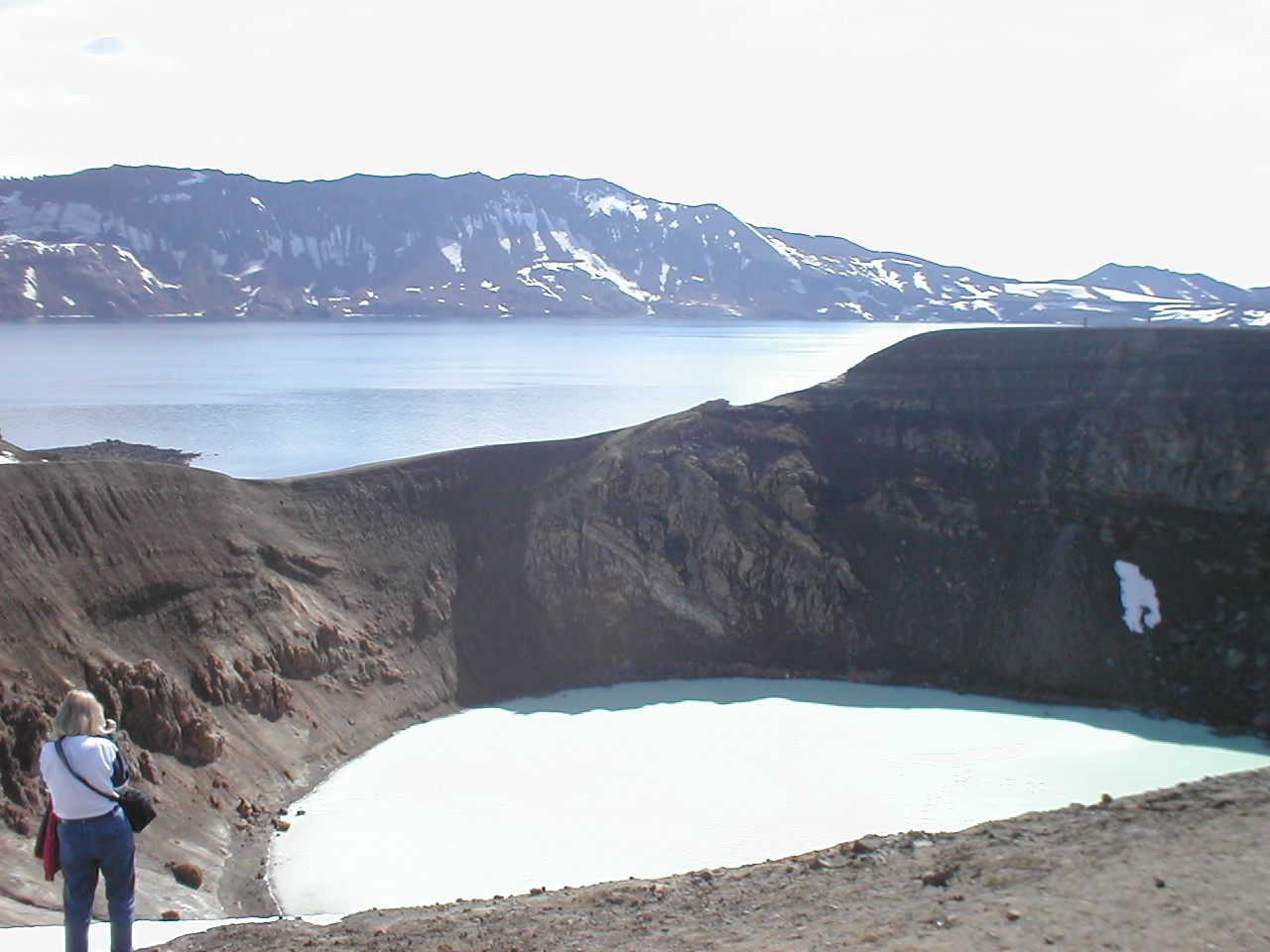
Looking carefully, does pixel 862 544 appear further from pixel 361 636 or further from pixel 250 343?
pixel 250 343

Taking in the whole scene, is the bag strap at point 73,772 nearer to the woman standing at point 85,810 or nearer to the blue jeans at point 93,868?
the woman standing at point 85,810

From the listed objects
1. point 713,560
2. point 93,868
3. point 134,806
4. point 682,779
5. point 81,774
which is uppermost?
point 81,774

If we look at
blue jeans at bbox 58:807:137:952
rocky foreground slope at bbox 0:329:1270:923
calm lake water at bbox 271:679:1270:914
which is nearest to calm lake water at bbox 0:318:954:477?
rocky foreground slope at bbox 0:329:1270:923

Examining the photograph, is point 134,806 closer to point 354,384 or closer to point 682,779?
point 682,779

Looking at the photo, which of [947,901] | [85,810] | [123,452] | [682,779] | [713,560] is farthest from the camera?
[123,452]

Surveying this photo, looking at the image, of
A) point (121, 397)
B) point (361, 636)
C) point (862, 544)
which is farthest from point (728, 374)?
point (361, 636)

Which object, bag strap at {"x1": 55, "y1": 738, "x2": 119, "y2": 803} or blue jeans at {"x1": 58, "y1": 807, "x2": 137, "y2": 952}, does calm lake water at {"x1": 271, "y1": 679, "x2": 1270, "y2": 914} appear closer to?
blue jeans at {"x1": 58, "y1": 807, "x2": 137, "y2": 952}

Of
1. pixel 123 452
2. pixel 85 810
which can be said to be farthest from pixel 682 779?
pixel 123 452

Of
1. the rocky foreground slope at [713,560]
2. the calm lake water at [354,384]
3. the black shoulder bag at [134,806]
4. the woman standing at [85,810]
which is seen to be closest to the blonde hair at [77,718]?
the woman standing at [85,810]
